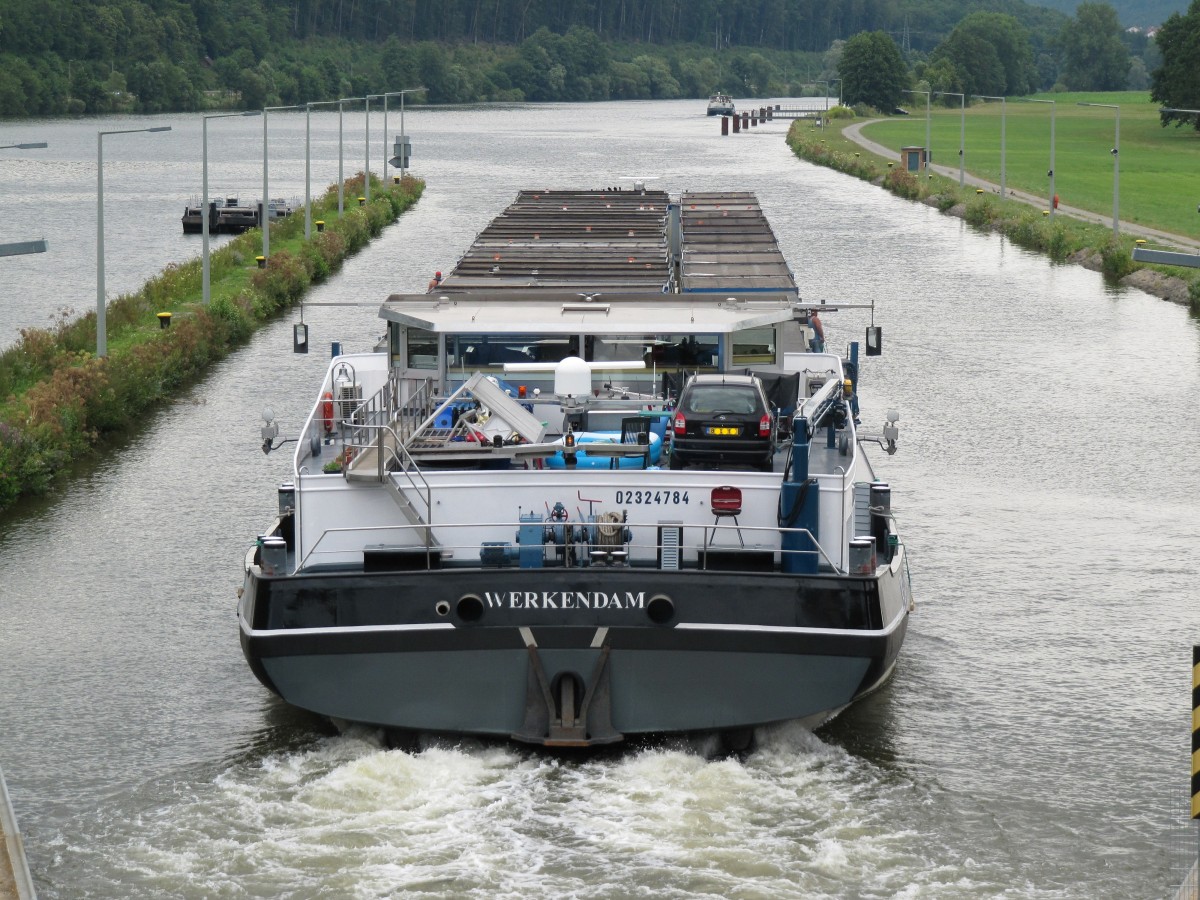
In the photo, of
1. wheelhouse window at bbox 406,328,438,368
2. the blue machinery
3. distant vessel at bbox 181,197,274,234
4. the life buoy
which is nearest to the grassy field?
distant vessel at bbox 181,197,274,234

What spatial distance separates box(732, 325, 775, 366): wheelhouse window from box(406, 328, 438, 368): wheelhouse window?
408cm

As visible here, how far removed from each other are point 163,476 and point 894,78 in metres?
161

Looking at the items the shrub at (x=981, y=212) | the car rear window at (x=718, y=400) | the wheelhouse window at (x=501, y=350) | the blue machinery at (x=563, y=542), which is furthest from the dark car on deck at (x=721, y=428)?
the shrub at (x=981, y=212)

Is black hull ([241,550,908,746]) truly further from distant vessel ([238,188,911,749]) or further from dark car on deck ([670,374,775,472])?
dark car on deck ([670,374,775,472])

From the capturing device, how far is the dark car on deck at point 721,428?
19938 millimetres

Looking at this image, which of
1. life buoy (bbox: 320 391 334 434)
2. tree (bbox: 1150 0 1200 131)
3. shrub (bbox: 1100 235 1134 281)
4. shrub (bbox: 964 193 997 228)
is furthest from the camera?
tree (bbox: 1150 0 1200 131)

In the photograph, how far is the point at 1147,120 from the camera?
148375mm

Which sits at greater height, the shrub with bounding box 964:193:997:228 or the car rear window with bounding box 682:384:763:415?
the shrub with bounding box 964:193:997:228

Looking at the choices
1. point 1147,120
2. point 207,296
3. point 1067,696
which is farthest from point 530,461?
point 1147,120

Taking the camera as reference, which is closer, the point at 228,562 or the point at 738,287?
the point at 228,562

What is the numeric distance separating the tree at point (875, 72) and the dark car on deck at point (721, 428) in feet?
554

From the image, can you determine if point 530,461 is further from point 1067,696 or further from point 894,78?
point 894,78

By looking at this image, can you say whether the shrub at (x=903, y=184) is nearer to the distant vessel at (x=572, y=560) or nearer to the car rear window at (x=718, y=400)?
the distant vessel at (x=572, y=560)

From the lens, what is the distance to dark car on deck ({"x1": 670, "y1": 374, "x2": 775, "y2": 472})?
19938 millimetres
